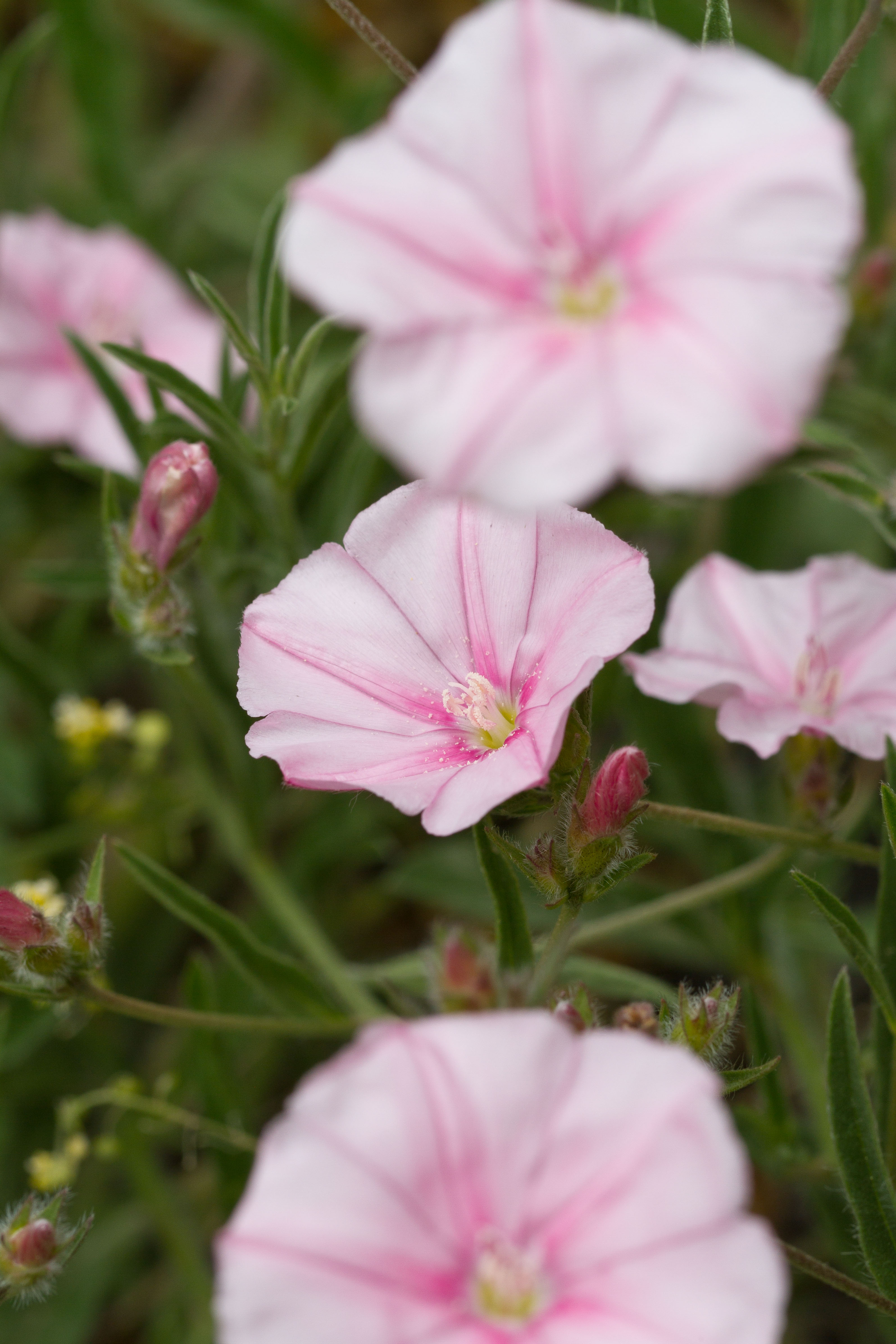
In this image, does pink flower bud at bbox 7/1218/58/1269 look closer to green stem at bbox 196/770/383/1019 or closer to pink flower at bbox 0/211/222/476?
green stem at bbox 196/770/383/1019

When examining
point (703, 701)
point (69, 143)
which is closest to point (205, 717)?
point (703, 701)

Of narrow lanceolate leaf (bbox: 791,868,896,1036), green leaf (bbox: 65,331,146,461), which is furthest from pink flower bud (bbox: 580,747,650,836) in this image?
green leaf (bbox: 65,331,146,461)

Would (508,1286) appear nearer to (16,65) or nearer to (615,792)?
(615,792)

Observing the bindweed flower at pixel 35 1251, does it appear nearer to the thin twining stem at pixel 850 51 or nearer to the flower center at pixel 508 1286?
the flower center at pixel 508 1286

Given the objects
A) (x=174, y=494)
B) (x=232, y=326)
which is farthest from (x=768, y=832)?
(x=232, y=326)

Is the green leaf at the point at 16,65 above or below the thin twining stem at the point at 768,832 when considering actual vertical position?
above

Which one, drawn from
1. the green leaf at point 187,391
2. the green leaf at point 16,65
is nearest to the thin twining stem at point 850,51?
the green leaf at point 187,391
